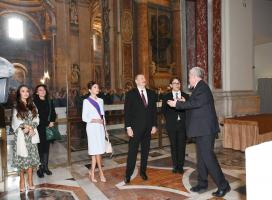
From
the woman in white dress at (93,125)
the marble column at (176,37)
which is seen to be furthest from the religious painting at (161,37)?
the woman in white dress at (93,125)

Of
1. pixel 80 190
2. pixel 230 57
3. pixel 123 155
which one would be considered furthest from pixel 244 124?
pixel 80 190

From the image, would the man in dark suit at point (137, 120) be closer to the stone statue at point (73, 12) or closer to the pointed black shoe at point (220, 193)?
the pointed black shoe at point (220, 193)

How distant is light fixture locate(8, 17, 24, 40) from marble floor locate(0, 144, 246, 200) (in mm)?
3022

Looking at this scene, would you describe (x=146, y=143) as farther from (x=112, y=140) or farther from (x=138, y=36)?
(x=138, y=36)

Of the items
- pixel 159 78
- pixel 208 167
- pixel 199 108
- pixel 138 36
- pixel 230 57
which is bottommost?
pixel 208 167

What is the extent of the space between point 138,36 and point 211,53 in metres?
2.25

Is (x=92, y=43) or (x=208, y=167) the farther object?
(x=92, y=43)

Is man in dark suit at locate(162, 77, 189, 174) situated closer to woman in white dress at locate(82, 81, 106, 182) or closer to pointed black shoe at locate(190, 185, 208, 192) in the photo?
pointed black shoe at locate(190, 185, 208, 192)

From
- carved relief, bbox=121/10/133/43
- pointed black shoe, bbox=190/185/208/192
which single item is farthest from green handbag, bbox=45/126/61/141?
carved relief, bbox=121/10/133/43

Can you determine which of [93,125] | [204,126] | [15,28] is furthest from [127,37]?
[204,126]

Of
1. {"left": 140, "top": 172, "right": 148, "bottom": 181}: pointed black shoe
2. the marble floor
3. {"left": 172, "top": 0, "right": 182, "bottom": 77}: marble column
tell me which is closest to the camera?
the marble floor

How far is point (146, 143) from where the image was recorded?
4637 millimetres

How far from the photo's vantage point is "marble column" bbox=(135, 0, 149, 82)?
817cm

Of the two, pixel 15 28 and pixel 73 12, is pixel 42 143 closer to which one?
pixel 15 28
